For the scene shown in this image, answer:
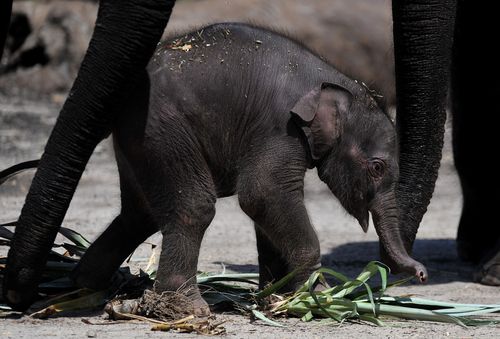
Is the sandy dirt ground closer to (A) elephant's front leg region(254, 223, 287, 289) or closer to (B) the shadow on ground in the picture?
(B) the shadow on ground

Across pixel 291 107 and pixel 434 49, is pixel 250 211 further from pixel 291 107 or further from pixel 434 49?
pixel 434 49

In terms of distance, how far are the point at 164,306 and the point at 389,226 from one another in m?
1.18

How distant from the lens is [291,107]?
18.9 ft

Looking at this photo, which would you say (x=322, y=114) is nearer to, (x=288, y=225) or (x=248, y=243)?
(x=288, y=225)

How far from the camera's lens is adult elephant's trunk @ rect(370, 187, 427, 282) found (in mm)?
6020

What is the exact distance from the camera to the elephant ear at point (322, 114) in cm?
574

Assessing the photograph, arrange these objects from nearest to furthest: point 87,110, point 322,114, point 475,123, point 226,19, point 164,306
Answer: point 87,110 → point 164,306 → point 322,114 → point 475,123 → point 226,19

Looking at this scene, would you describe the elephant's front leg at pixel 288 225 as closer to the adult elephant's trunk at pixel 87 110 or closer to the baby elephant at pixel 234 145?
the baby elephant at pixel 234 145

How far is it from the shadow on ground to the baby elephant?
60.9 inches

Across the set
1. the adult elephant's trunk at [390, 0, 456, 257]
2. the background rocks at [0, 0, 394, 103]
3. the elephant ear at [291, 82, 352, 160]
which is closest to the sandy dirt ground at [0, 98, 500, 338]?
the adult elephant's trunk at [390, 0, 456, 257]

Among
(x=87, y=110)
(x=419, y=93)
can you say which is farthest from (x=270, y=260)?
(x=87, y=110)

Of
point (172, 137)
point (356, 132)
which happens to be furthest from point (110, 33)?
point (356, 132)

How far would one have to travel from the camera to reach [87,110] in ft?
17.6

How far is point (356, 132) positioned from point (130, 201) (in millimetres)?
1089
